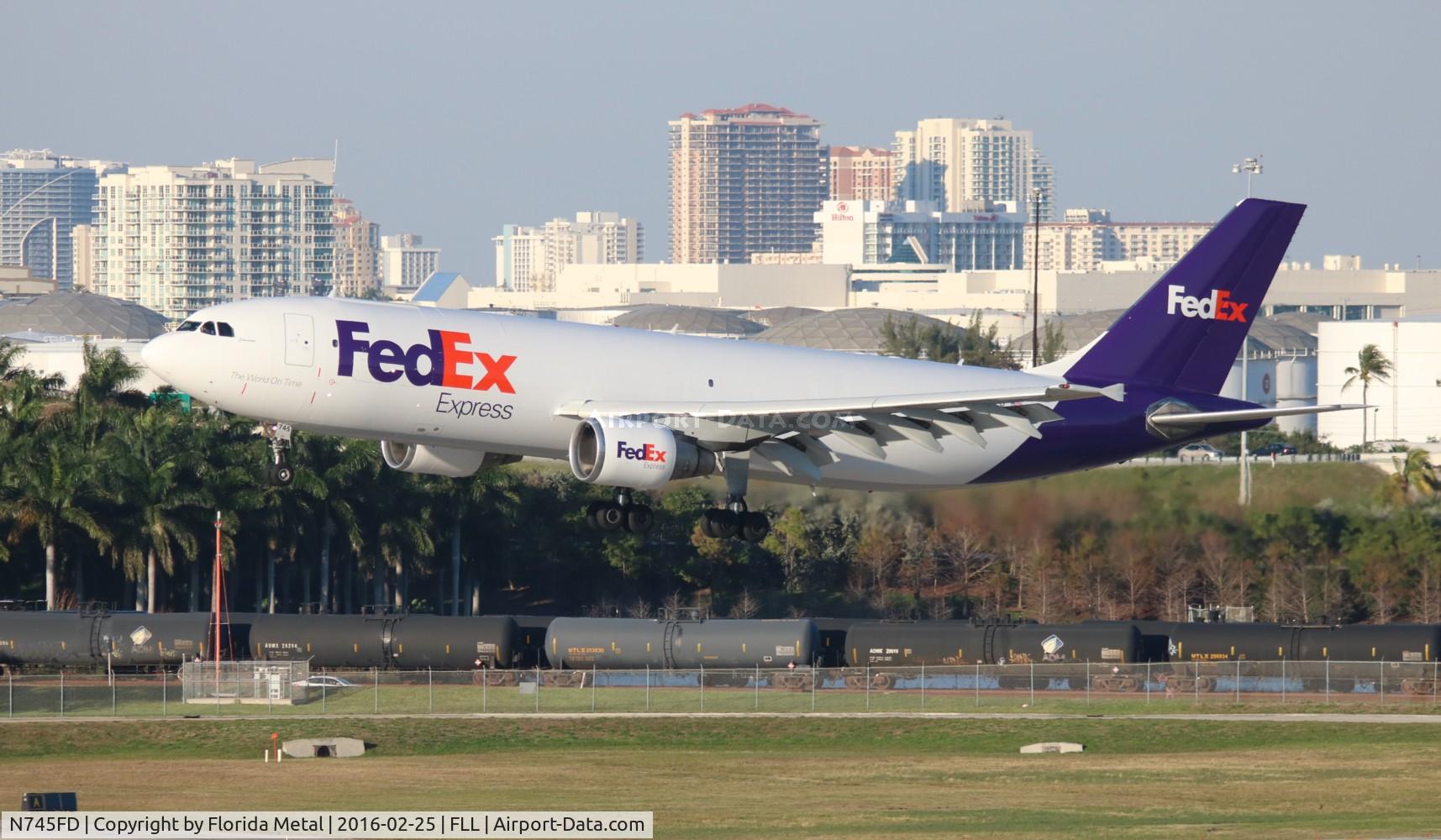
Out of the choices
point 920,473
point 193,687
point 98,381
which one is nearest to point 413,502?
point 98,381

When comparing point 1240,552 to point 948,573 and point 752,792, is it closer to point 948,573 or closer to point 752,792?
point 948,573

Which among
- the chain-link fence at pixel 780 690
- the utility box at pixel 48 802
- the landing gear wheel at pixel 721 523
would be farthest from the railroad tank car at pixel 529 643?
the utility box at pixel 48 802

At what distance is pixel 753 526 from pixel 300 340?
43.7 ft

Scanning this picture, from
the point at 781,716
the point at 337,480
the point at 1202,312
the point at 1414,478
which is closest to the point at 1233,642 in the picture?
the point at 1414,478

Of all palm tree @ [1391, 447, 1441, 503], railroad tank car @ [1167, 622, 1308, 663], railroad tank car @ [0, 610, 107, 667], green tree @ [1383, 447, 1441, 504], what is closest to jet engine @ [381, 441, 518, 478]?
railroad tank car @ [1167, 622, 1308, 663]

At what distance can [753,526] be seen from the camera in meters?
60.8

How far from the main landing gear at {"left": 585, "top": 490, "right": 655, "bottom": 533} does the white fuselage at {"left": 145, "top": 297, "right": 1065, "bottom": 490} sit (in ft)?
6.15

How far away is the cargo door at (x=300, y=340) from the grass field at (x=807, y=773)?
12951mm

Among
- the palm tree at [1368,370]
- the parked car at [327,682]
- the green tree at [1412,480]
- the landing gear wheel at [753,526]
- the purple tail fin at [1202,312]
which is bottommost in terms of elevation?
the parked car at [327,682]

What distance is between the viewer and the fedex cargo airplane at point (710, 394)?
55.3 metres

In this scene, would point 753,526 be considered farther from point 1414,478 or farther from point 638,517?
point 1414,478

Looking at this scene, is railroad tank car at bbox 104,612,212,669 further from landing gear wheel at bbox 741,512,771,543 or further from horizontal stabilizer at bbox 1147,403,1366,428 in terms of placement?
horizontal stabilizer at bbox 1147,403,1366,428

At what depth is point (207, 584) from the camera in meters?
114

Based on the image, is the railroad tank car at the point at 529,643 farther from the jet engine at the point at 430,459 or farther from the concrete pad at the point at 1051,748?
the jet engine at the point at 430,459
